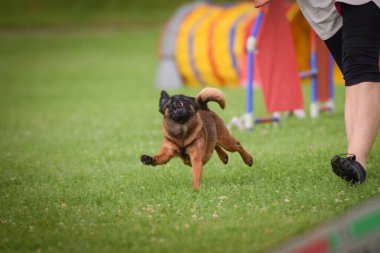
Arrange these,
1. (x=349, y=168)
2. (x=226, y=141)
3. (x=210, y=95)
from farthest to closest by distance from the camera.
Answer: (x=226, y=141) → (x=210, y=95) → (x=349, y=168)

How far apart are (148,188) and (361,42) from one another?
6.38ft

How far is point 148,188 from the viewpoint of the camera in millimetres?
5703

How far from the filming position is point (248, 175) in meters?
6.00

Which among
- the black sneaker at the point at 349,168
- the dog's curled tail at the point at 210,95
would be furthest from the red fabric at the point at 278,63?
the black sneaker at the point at 349,168

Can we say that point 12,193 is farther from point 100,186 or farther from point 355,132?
point 355,132

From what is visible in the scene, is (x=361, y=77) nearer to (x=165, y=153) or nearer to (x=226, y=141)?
(x=226, y=141)

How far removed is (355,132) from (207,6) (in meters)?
12.5

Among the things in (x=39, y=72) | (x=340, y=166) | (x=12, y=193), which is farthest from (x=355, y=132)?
(x=39, y=72)

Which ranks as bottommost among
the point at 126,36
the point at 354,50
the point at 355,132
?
the point at 126,36

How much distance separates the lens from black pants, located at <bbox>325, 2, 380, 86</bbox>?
5.06 meters

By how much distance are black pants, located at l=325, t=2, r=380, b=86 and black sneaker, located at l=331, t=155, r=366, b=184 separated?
1.88 ft

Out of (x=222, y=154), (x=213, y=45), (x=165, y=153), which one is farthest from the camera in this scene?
(x=213, y=45)

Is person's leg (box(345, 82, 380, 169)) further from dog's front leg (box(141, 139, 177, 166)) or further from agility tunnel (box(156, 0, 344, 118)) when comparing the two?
agility tunnel (box(156, 0, 344, 118))

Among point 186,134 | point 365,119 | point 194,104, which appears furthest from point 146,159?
point 365,119
